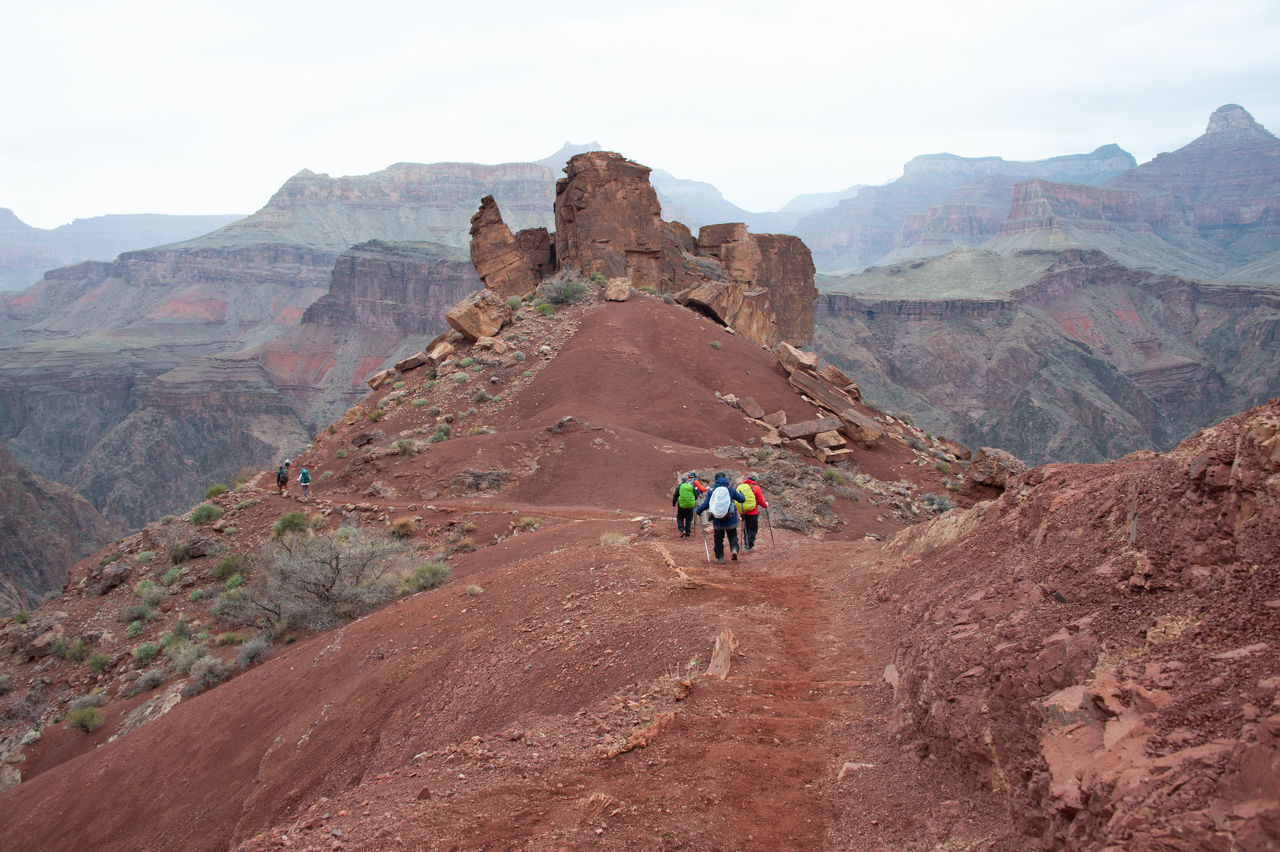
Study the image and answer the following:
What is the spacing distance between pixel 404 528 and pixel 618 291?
692 inches

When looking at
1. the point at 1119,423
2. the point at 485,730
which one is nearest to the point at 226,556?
the point at 485,730

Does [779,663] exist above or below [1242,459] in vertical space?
below

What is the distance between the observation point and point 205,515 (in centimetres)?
2044

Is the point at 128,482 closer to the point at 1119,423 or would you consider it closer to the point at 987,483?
the point at 987,483

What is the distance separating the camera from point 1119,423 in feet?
245

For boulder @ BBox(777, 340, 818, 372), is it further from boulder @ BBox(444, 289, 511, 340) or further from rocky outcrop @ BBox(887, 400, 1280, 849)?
rocky outcrop @ BBox(887, 400, 1280, 849)

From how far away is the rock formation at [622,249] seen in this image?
34.2 m

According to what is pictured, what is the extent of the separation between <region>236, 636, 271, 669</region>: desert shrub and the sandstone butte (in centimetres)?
118

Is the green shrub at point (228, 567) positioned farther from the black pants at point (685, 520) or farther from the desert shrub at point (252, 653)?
the black pants at point (685, 520)

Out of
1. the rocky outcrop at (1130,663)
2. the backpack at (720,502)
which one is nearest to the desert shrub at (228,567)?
the backpack at (720,502)

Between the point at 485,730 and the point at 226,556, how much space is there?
14436 millimetres

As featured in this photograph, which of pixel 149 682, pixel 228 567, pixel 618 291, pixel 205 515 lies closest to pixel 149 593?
pixel 228 567

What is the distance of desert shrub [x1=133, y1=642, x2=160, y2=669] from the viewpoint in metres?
14.9

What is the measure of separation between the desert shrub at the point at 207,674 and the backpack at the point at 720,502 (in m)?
8.84
